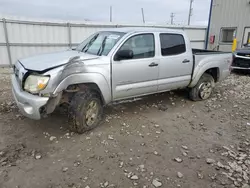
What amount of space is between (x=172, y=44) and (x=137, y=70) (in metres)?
1.23

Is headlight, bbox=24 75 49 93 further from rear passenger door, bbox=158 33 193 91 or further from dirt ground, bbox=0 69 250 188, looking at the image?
rear passenger door, bbox=158 33 193 91

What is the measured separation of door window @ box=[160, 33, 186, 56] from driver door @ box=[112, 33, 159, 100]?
0.29 m

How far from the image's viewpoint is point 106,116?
14.7ft

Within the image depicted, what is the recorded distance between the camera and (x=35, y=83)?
3.21 m

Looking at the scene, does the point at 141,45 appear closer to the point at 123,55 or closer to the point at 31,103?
the point at 123,55

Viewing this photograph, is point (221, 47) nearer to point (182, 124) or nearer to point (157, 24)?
point (157, 24)

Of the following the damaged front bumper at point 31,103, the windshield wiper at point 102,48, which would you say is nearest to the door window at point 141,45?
the windshield wiper at point 102,48

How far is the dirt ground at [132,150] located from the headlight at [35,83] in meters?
0.90

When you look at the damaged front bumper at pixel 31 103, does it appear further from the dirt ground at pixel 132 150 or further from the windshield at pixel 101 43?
the windshield at pixel 101 43

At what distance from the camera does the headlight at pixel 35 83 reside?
3.16 meters

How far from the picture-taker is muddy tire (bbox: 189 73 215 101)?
18.1 ft

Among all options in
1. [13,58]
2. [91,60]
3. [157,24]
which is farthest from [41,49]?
[91,60]

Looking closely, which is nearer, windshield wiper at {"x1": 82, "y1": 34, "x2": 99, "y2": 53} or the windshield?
the windshield

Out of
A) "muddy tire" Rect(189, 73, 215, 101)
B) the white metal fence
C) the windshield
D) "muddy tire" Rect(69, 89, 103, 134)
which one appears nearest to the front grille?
"muddy tire" Rect(189, 73, 215, 101)
